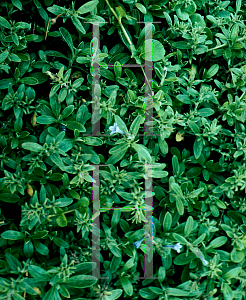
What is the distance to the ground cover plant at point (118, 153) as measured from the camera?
1607 mm

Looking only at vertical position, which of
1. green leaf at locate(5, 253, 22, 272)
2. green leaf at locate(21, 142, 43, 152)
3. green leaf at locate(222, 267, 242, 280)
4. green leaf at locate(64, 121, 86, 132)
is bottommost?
green leaf at locate(222, 267, 242, 280)

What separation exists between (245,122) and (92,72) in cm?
111

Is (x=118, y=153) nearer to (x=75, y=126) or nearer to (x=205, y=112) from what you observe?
(x=75, y=126)

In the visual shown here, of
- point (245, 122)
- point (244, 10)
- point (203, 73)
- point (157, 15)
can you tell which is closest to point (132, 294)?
point (245, 122)

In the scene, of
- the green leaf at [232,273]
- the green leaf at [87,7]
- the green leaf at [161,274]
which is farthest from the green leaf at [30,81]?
the green leaf at [232,273]

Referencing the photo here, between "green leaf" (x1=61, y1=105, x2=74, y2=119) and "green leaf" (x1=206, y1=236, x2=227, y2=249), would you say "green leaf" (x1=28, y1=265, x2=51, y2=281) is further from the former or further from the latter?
"green leaf" (x1=206, y1=236, x2=227, y2=249)

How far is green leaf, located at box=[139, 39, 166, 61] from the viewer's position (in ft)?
5.74

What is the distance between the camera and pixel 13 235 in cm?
157

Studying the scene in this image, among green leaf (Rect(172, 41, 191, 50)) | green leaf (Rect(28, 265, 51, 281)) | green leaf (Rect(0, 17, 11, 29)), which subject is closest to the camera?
green leaf (Rect(28, 265, 51, 281))

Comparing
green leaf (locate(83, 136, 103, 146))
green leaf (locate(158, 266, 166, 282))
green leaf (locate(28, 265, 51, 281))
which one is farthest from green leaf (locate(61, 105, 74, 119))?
green leaf (locate(158, 266, 166, 282))

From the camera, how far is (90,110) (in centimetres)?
177

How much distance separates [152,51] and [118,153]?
→ 68cm

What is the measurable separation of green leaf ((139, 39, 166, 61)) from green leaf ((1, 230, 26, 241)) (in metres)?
1.29

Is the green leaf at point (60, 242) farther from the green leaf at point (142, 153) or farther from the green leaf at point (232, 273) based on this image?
the green leaf at point (232, 273)
